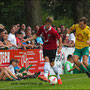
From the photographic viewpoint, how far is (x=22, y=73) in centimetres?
1620

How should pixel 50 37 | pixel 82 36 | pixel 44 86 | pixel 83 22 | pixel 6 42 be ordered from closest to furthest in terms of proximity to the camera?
pixel 44 86, pixel 50 37, pixel 83 22, pixel 82 36, pixel 6 42

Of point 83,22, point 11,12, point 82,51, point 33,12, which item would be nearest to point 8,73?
point 82,51

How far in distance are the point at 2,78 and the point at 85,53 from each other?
342 centimetres

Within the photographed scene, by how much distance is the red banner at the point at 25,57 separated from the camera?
16369 millimetres

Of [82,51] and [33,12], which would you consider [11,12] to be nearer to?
[33,12]

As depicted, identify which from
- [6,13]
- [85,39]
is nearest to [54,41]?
[85,39]

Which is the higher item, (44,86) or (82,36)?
(82,36)

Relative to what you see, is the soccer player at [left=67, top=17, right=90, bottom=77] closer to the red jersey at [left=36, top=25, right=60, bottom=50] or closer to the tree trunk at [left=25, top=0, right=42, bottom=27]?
the red jersey at [left=36, top=25, right=60, bottom=50]

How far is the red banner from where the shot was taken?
16.4 m

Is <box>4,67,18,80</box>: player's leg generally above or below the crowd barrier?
below

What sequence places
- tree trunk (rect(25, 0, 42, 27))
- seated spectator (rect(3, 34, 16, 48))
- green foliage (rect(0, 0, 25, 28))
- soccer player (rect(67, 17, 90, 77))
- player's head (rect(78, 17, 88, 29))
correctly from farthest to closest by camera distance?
green foliage (rect(0, 0, 25, 28)) < tree trunk (rect(25, 0, 42, 27)) < seated spectator (rect(3, 34, 16, 48)) < soccer player (rect(67, 17, 90, 77)) < player's head (rect(78, 17, 88, 29))

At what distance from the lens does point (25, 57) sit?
1755cm

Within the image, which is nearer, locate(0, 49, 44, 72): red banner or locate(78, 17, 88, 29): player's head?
locate(78, 17, 88, 29): player's head

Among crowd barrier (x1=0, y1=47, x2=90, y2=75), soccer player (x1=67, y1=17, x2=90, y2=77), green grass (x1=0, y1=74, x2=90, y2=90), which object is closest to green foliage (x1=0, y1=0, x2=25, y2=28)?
crowd barrier (x1=0, y1=47, x2=90, y2=75)
